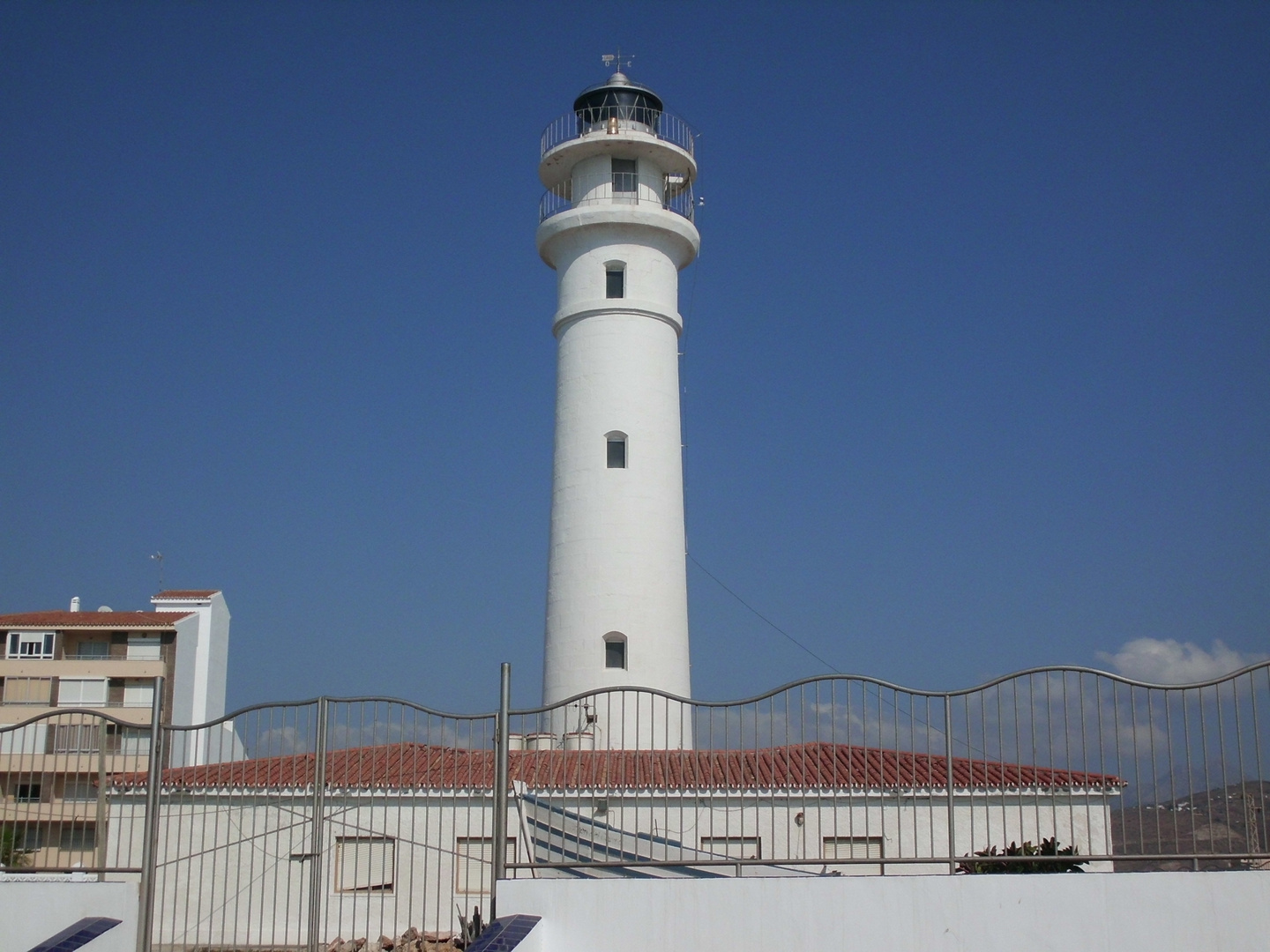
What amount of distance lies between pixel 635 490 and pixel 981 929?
44.0 feet

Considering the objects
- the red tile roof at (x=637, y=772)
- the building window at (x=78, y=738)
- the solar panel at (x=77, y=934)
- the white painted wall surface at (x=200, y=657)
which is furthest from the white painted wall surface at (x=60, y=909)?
the white painted wall surface at (x=200, y=657)

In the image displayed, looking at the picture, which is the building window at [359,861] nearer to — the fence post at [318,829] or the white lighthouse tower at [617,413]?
the fence post at [318,829]

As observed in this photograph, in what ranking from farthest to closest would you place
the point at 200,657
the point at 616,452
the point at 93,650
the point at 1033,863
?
the point at 200,657, the point at 93,650, the point at 616,452, the point at 1033,863

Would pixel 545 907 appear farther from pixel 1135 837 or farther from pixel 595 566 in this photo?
pixel 595 566

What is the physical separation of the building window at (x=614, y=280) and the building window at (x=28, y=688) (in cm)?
2726

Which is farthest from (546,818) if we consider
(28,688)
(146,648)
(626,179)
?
(28,688)

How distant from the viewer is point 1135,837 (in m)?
11.4

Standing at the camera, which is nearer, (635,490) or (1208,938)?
(1208,938)

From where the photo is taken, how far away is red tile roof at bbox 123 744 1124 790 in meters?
12.0

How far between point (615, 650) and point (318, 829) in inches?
432

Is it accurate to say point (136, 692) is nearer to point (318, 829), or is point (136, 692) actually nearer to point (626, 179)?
point (626, 179)

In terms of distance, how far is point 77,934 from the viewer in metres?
12.0

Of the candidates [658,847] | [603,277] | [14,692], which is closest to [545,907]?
[658,847]

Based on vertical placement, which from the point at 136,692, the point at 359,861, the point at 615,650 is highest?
the point at 136,692
